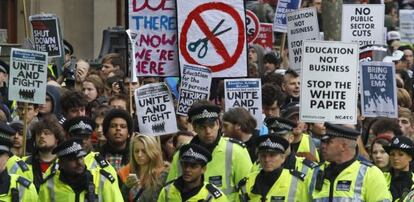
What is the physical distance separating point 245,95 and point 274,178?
3.43 meters

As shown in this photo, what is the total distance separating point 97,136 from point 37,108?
4.08ft

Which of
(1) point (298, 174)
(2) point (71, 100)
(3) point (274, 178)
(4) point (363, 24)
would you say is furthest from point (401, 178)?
(4) point (363, 24)

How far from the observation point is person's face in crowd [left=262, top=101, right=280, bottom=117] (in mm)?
18438

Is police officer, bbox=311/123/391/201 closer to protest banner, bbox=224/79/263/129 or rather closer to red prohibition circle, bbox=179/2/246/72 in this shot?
protest banner, bbox=224/79/263/129

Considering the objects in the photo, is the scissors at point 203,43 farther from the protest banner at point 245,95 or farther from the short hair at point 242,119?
the short hair at point 242,119

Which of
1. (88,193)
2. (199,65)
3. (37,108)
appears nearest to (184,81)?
(199,65)

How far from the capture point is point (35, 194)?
14258mm

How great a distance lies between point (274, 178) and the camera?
1486 cm

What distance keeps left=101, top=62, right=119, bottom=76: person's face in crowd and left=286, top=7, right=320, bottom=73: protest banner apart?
228 cm

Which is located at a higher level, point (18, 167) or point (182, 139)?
point (182, 139)

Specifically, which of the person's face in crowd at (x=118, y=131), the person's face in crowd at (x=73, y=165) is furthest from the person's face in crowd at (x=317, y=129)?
the person's face in crowd at (x=73, y=165)

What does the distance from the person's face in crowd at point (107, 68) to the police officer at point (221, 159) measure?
737 centimetres

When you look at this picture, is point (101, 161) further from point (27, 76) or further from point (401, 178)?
point (27, 76)

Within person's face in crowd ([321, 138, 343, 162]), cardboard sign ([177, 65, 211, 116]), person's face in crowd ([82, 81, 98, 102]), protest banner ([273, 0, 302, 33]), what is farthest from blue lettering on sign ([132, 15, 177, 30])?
protest banner ([273, 0, 302, 33])
